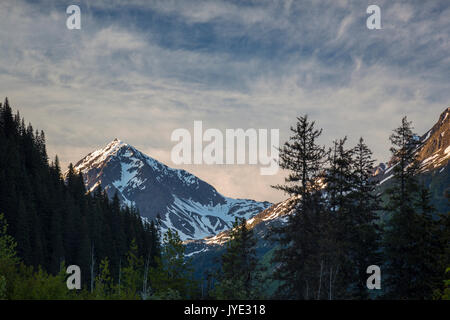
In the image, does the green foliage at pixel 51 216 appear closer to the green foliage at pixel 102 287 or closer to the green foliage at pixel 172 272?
the green foliage at pixel 102 287

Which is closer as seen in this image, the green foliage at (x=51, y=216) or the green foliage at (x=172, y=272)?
the green foliage at (x=172, y=272)

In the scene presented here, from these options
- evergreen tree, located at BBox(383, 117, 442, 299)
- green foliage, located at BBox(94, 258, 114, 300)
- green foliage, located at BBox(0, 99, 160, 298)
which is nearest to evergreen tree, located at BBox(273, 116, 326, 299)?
evergreen tree, located at BBox(383, 117, 442, 299)

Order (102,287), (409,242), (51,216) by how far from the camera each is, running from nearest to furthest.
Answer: (102,287) → (409,242) → (51,216)

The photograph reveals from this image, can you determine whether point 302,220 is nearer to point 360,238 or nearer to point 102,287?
point 360,238

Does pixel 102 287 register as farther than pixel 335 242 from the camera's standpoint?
No

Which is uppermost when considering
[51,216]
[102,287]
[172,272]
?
[51,216]

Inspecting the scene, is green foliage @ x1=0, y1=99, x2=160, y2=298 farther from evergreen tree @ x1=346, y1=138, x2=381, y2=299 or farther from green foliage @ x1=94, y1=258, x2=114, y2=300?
evergreen tree @ x1=346, y1=138, x2=381, y2=299

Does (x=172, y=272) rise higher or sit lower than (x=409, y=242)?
lower

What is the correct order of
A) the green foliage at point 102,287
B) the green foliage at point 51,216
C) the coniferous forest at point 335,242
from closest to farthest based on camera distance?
the green foliage at point 102,287 < the coniferous forest at point 335,242 < the green foliage at point 51,216

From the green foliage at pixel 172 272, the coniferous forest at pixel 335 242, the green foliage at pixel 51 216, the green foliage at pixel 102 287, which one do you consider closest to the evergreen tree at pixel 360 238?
the coniferous forest at pixel 335 242

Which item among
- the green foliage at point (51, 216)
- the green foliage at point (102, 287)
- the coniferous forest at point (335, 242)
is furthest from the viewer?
the green foliage at point (51, 216)

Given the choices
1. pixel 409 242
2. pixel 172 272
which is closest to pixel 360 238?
pixel 409 242
